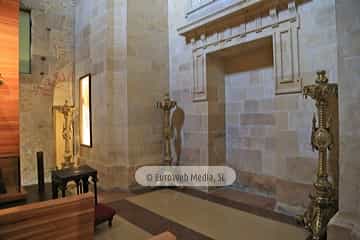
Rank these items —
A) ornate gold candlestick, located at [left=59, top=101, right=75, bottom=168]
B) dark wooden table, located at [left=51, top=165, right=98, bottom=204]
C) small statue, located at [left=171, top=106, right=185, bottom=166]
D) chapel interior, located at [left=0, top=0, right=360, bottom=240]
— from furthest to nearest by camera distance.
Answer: ornate gold candlestick, located at [left=59, top=101, right=75, bottom=168], small statue, located at [left=171, top=106, right=185, bottom=166], dark wooden table, located at [left=51, top=165, right=98, bottom=204], chapel interior, located at [left=0, top=0, right=360, bottom=240]

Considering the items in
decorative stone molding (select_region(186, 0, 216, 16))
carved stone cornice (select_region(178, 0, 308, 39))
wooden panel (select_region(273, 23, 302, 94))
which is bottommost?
wooden panel (select_region(273, 23, 302, 94))

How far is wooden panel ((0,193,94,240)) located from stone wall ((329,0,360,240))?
2.03 meters

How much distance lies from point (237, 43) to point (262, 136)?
1.49 meters

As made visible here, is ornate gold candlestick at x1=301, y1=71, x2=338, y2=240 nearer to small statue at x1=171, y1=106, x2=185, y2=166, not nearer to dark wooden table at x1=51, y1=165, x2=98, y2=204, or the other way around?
dark wooden table at x1=51, y1=165, x2=98, y2=204

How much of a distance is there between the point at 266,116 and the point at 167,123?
171cm

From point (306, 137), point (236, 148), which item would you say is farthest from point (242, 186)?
point (306, 137)

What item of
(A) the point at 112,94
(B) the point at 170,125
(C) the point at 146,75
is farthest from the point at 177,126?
(A) the point at 112,94

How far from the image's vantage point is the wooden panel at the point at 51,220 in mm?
1838

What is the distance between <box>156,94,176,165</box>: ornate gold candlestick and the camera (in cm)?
445

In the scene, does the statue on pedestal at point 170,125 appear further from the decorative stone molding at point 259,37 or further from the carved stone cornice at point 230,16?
the carved stone cornice at point 230,16

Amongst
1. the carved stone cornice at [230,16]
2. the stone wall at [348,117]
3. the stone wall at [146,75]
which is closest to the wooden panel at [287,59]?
the carved stone cornice at [230,16]

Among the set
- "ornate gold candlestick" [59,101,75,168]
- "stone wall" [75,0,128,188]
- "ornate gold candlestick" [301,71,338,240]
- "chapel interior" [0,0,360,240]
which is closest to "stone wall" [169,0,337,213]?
"chapel interior" [0,0,360,240]

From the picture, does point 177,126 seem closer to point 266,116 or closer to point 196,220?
point 266,116

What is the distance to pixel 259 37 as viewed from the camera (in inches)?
135
